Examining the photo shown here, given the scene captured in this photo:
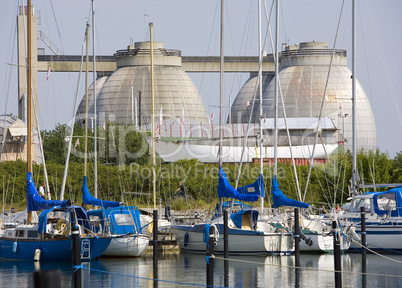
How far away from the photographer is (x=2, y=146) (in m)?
62.8

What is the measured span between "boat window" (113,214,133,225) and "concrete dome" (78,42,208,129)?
263 ft

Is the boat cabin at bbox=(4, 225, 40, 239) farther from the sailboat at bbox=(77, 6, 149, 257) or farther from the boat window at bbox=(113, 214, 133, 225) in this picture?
the boat window at bbox=(113, 214, 133, 225)

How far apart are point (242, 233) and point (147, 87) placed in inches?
3320

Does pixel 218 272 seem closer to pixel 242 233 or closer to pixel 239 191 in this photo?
pixel 242 233

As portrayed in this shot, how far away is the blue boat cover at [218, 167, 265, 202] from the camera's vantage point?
29984 millimetres

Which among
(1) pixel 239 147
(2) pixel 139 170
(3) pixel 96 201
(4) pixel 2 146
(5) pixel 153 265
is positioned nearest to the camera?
(5) pixel 153 265

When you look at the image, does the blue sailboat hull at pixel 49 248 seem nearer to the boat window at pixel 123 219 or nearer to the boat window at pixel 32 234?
the boat window at pixel 32 234

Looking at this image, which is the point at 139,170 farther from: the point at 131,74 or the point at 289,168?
the point at 131,74

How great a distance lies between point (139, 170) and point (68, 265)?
25606 millimetres

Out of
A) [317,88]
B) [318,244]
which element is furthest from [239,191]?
[317,88]

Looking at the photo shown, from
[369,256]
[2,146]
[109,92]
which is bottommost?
[369,256]

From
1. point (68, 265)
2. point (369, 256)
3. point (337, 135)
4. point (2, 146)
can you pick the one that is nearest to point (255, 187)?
point (369, 256)

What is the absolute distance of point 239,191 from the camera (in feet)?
103

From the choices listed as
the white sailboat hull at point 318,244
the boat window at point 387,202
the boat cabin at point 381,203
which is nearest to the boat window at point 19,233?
the white sailboat hull at point 318,244
